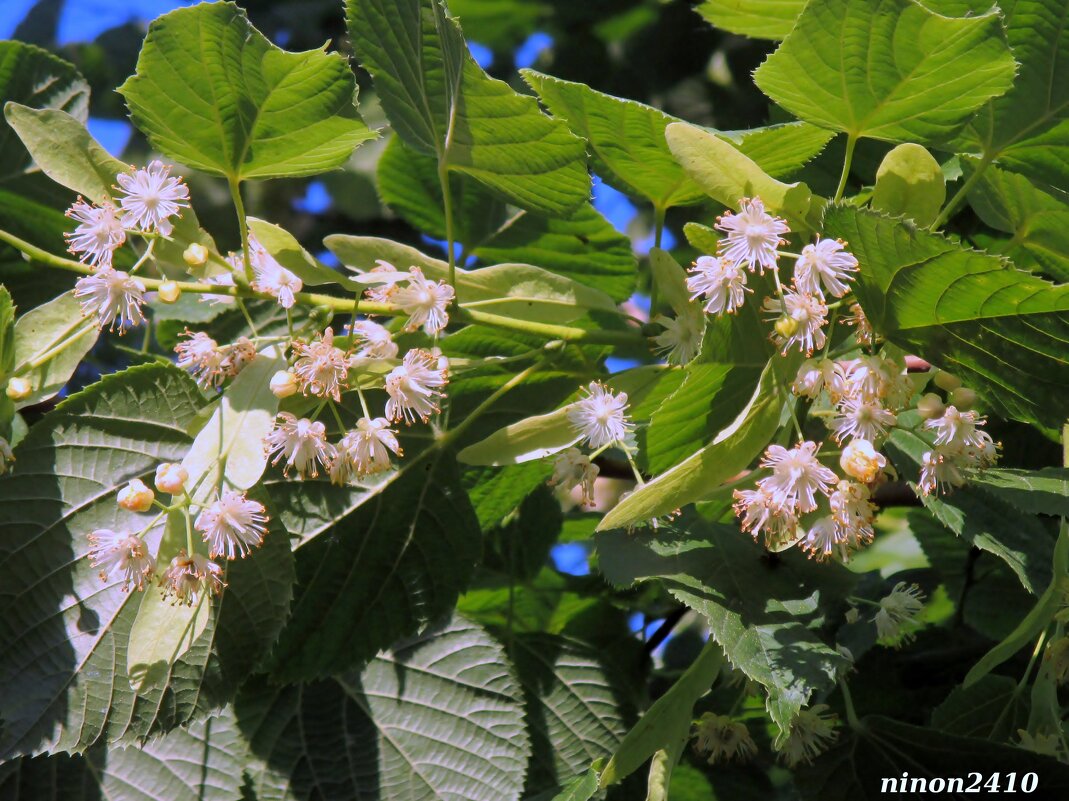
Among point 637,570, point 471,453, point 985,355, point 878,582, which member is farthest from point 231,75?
point 878,582

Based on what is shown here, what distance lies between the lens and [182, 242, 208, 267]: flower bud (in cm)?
114

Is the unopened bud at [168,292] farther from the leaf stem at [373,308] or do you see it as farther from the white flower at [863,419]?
the white flower at [863,419]

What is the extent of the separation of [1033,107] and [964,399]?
38 cm

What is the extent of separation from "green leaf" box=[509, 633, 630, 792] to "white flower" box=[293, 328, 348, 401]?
2.50ft

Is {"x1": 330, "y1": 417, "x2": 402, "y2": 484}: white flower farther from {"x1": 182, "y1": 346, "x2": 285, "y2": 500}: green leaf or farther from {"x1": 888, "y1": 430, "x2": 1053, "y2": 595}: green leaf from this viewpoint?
{"x1": 888, "y1": 430, "x2": 1053, "y2": 595}: green leaf

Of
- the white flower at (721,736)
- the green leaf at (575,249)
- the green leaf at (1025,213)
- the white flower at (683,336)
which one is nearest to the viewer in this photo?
the white flower at (683,336)

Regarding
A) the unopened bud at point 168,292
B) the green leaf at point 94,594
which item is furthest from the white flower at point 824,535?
the unopened bud at point 168,292

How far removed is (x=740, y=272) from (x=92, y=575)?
0.81 meters

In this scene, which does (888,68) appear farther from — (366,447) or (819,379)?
(366,447)

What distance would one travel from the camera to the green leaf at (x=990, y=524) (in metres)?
1.20

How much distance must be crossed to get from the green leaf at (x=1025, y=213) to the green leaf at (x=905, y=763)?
0.60 metres

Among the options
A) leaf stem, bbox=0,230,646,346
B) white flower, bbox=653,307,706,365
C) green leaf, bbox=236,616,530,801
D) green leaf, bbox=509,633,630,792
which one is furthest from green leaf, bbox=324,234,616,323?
green leaf, bbox=509,633,630,792

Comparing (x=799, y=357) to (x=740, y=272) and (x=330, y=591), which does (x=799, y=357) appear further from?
(x=330, y=591)

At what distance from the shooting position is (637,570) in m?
1.21
